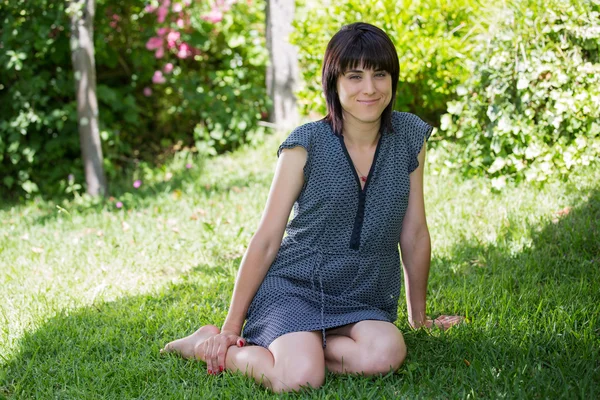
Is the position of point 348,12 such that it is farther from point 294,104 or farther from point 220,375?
point 220,375

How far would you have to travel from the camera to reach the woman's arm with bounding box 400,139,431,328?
2.67 meters

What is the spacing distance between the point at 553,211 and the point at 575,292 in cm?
92

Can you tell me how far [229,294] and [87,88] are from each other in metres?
2.84

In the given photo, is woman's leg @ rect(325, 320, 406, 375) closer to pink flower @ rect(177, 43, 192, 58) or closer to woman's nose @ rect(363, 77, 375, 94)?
woman's nose @ rect(363, 77, 375, 94)

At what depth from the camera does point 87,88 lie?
547 cm

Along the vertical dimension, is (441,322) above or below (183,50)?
below

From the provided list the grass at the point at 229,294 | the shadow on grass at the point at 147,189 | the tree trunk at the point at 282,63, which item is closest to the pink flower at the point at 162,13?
the tree trunk at the point at 282,63

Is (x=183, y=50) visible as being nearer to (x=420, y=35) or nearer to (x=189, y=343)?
(x=420, y=35)

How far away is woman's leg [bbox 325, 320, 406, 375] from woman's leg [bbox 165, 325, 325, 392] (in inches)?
2.5

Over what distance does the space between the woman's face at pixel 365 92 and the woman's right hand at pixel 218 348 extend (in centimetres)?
87

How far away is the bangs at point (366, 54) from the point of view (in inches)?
96.3

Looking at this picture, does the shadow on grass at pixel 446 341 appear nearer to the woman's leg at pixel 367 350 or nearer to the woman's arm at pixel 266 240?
the woman's leg at pixel 367 350

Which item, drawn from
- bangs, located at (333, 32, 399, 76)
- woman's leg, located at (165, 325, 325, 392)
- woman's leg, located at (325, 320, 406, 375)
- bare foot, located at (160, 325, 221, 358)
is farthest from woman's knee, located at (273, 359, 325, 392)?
bangs, located at (333, 32, 399, 76)

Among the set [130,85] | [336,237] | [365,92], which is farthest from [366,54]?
[130,85]
